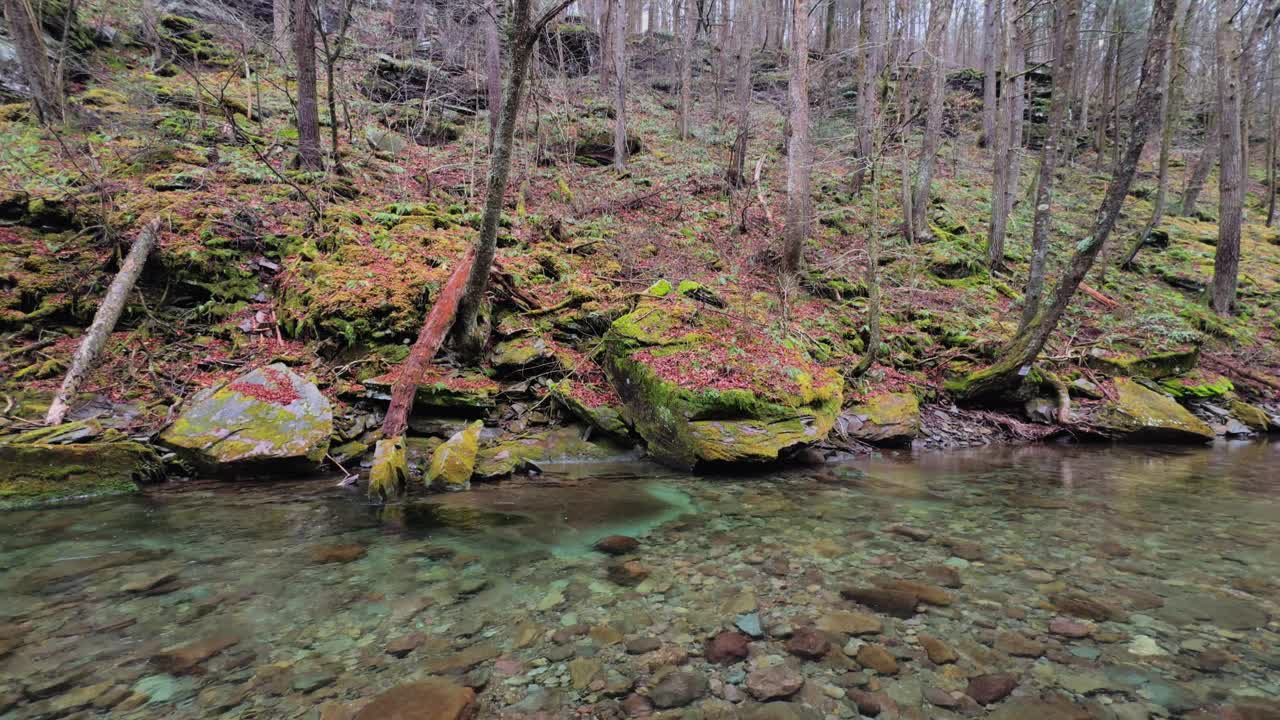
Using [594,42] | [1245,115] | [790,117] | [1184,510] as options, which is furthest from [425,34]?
[1245,115]

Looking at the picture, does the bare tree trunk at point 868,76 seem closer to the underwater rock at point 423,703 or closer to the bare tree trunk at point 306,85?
the bare tree trunk at point 306,85

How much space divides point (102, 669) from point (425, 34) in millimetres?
23455

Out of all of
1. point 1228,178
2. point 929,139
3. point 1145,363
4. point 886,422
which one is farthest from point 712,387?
point 1228,178

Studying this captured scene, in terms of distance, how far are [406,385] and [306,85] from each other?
8.67m

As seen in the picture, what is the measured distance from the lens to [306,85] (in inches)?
449

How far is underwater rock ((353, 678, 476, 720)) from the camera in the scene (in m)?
2.41

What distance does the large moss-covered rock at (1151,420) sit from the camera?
30.6 feet

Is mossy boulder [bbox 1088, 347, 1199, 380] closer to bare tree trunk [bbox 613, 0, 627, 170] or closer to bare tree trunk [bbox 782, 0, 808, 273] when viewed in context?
bare tree trunk [bbox 782, 0, 808, 273]

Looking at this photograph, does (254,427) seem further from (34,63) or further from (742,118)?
(742,118)

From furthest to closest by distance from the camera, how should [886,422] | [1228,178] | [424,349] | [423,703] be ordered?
[1228,178], [886,422], [424,349], [423,703]

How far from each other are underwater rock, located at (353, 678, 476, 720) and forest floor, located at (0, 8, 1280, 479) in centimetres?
544

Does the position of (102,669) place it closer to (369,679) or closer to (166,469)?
(369,679)

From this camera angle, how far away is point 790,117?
38.7 feet

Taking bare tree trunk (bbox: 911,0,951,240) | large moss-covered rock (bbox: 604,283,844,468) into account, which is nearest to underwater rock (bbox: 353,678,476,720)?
large moss-covered rock (bbox: 604,283,844,468)
